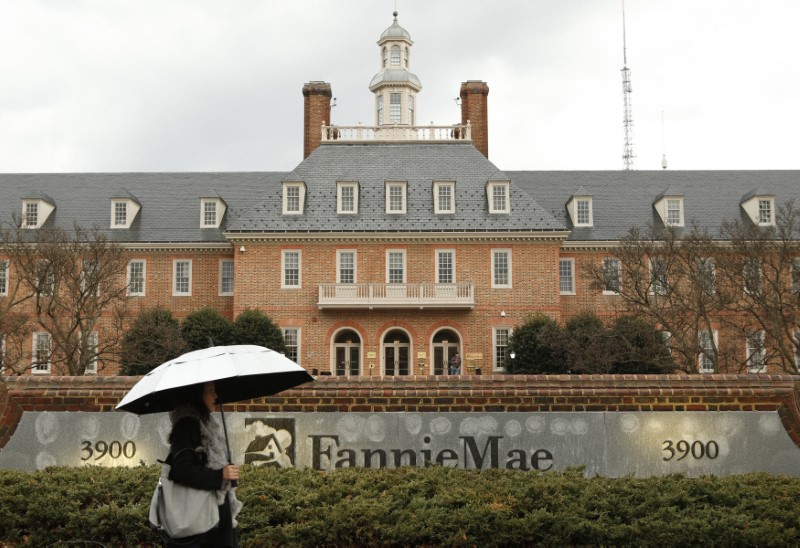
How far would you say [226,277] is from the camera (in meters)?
43.1

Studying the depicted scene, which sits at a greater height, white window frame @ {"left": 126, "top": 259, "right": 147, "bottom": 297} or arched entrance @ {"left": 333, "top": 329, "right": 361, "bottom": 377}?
white window frame @ {"left": 126, "top": 259, "right": 147, "bottom": 297}

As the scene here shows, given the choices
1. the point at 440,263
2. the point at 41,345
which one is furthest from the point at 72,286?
the point at 440,263

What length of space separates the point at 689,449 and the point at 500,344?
29847mm

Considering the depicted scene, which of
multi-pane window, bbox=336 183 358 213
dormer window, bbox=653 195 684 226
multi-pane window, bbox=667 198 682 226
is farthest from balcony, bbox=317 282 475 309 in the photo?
multi-pane window, bbox=667 198 682 226

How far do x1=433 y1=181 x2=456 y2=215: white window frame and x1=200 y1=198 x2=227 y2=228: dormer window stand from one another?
10.6 meters

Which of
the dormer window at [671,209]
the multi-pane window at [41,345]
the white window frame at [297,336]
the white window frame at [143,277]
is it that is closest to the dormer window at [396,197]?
the white window frame at [297,336]

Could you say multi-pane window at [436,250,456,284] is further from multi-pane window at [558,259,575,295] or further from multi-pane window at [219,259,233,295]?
multi-pane window at [219,259,233,295]

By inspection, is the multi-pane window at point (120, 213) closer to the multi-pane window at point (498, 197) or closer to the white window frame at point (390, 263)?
the white window frame at point (390, 263)

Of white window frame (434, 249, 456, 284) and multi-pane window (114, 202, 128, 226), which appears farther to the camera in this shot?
multi-pane window (114, 202, 128, 226)

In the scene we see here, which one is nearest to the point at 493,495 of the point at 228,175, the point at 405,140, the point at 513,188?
the point at 513,188

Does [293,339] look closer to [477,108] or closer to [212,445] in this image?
[477,108]

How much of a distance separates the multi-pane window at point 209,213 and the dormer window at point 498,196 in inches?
514

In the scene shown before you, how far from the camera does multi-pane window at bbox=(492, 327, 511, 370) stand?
39.8 m

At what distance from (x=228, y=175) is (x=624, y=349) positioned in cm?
2328
